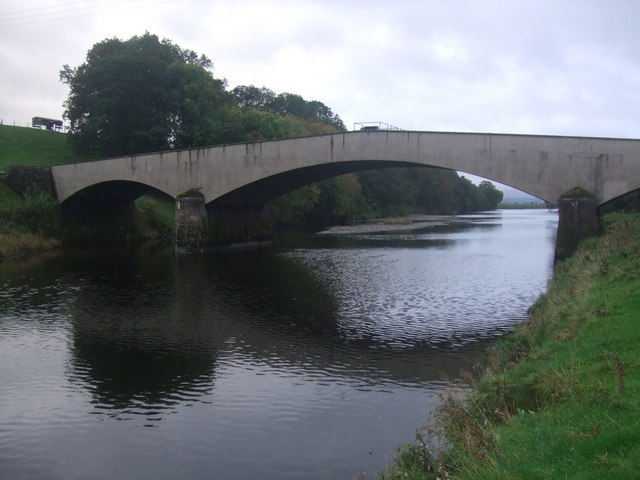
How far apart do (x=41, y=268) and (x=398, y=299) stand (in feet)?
59.4

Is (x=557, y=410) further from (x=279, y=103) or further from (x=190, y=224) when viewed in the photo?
(x=279, y=103)

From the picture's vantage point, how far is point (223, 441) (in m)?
9.28

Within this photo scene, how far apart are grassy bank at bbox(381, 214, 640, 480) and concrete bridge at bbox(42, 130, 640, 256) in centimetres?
1679

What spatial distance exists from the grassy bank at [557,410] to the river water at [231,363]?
152 cm

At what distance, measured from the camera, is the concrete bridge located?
27.7 metres

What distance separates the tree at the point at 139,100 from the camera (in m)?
49.3

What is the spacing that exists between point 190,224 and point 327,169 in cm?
914

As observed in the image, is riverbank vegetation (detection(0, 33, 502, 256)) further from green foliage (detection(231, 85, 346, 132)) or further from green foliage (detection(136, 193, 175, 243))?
green foliage (detection(231, 85, 346, 132))

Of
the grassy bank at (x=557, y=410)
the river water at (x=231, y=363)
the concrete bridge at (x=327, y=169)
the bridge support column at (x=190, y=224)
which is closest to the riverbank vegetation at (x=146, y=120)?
the concrete bridge at (x=327, y=169)

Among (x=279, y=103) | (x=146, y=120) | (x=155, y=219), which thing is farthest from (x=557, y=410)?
(x=279, y=103)

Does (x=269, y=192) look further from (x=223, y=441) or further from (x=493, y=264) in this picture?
(x=223, y=441)

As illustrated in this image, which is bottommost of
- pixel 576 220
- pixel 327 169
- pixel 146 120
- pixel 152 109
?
pixel 576 220

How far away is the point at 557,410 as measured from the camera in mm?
6828

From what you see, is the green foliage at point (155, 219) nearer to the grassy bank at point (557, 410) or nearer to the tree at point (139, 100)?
the tree at point (139, 100)
